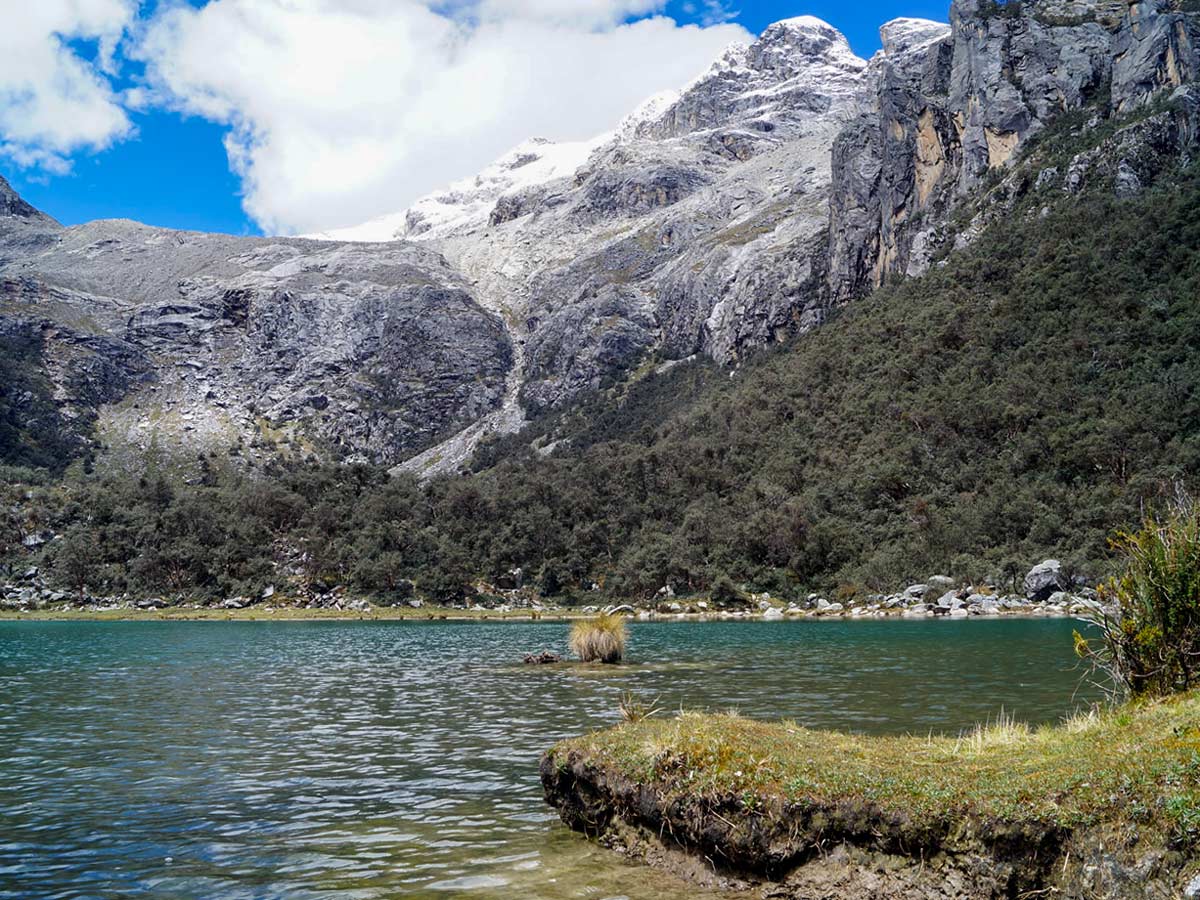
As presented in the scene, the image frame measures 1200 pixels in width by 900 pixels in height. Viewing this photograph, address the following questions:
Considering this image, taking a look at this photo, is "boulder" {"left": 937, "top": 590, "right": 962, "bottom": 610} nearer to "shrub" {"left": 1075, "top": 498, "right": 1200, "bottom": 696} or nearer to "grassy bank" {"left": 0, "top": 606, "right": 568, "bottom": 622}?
"grassy bank" {"left": 0, "top": 606, "right": 568, "bottom": 622}

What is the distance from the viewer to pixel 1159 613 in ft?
46.5

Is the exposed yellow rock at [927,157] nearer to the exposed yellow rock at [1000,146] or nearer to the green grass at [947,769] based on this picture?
the exposed yellow rock at [1000,146]

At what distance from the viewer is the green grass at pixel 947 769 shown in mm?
9117

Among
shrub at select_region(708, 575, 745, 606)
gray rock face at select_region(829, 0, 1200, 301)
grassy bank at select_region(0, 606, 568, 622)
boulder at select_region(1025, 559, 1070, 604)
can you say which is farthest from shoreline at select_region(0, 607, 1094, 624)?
gray rock face at select_region(829, 0, 1200, 301)

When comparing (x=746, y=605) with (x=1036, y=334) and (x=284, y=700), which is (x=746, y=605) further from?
(x=284, y=700)

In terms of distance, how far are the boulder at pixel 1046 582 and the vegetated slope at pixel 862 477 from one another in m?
2.18

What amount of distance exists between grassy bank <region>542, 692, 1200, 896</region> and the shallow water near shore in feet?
3.08

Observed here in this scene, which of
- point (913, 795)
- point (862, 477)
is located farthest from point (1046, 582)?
point (913, 795)

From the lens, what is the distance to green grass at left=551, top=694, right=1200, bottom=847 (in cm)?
912

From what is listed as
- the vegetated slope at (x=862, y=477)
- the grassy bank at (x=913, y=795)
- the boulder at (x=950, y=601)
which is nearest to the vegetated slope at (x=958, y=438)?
the vegetated slope at (x=862, y=477)

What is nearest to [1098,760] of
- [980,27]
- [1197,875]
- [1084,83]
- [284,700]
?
[1197,875]

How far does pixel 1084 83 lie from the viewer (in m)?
142

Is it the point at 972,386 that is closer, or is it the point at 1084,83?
the point at 972,386

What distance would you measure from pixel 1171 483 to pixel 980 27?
11524 centimetres
